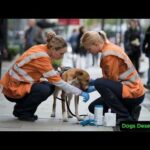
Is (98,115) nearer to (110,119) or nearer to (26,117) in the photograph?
(110,119)

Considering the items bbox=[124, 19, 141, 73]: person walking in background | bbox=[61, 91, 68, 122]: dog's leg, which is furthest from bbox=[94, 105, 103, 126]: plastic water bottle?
bbox=[124, 19, 141, 73]: person walking in background

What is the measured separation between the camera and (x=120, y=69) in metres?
8.57

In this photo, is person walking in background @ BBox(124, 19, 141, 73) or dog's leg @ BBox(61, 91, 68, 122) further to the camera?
person walking in background @ BBox(124, 19, 141, 73)

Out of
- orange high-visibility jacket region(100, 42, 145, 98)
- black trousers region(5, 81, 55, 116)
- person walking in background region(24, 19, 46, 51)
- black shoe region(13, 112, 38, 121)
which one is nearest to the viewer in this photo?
orange high-visibility jacket region(100, 42, 145, 98)

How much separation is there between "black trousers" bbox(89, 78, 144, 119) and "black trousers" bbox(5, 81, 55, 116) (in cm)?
77

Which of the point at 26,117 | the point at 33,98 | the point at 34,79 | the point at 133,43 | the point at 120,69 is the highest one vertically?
the point at 120,69

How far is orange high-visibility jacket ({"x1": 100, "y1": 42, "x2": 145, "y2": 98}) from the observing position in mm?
8391

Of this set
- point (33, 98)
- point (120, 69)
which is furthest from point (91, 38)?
point (33, 98)

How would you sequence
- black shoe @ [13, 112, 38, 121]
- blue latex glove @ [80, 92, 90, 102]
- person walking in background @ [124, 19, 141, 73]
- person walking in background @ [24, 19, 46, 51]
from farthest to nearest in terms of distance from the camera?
person walking in background @ [24, 19, 46, 51] → person walking in background @ [124, 19, 141, 73] → black shoe @ [13, 112, 38, 121] → blue latex glove @ [80, 92, 90, 102]

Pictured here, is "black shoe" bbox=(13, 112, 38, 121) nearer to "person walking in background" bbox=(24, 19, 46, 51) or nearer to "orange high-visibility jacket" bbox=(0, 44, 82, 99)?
"orange high-visibility jacket" bbox=(0, 44, 82, 99)

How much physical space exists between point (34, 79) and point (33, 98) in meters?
0.31
